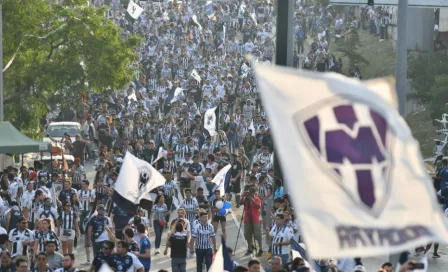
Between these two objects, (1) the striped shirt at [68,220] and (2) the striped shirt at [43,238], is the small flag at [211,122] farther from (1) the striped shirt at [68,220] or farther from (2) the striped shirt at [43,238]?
(2) the striped shirt at [43,238]

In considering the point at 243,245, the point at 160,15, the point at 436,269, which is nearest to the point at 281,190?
the point at 243,245

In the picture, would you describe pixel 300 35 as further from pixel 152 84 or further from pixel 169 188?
pixel 169 188

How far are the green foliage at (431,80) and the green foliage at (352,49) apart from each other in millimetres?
4996

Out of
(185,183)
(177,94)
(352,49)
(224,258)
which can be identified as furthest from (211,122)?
(224,258)

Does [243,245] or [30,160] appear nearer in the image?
[243,245]

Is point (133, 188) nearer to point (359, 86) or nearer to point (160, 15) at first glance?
point (359, 86)

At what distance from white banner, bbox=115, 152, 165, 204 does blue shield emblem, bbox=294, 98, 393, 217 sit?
13193mm

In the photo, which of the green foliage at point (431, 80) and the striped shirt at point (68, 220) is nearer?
the striped shirt at point (68, 220)

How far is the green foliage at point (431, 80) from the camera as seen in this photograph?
3981 centimetres

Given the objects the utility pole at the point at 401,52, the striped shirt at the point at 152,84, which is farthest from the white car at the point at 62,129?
the utility pole at the point at 401,52

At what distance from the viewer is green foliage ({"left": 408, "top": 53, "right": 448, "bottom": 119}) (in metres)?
39.8

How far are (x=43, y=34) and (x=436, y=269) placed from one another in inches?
594

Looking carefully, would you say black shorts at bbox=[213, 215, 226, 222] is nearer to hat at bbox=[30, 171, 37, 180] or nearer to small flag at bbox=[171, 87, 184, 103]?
hat at bbox=[30, 171, 37, 180]

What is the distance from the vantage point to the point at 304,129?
966 centimetres
